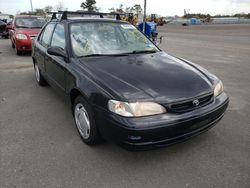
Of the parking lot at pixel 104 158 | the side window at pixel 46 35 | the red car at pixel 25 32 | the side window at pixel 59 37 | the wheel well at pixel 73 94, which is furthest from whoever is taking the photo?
the red car at pixel 25 32

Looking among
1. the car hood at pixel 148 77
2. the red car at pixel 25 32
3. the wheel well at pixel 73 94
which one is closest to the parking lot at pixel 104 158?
the wheel well at pixel 73 94

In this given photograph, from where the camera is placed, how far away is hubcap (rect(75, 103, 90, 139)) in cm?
296

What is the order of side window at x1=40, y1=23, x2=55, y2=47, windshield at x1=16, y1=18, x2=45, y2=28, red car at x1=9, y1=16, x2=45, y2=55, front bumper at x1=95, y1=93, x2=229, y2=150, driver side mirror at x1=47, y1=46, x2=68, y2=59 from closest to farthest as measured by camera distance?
front bumper at x1=95, y1=93, x2=229, y2=150, driver side mirror at x1=47, y1=46, x2=68, y2=59, side window at x1=40, y1=23, x2=55, y2=47, red car at x1=9, y1=16, x2=45, y2=55, windshield at x1=16, y1=18, x2=45, y2=28

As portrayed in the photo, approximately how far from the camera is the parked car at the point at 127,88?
240 cm

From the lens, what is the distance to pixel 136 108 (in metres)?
2.37

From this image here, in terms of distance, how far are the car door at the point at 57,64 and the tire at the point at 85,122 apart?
63cm

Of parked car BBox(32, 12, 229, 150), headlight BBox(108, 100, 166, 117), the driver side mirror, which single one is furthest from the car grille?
the driver side mirror

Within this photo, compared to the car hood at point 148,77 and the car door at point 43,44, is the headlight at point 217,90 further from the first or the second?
the car door at point 43,44

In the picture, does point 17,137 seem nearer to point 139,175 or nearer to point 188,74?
point 139,175

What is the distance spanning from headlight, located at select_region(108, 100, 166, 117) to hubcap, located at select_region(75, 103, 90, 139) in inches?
25.4

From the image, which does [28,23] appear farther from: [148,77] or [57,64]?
[148,77]

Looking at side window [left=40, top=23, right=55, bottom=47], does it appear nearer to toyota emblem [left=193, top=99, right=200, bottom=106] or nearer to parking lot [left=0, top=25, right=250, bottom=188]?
parking lot [left=0, top=25, right=250, bottom=188]

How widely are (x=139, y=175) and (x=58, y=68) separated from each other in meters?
2.09

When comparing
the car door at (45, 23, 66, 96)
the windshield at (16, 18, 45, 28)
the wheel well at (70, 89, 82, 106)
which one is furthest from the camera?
the windshield at (16, 18, 45, 28)
